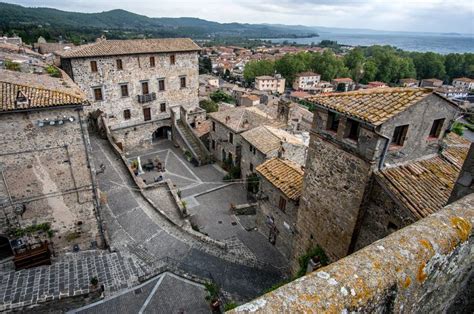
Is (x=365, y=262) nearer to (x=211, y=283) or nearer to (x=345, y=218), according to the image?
(x=345, y=218)

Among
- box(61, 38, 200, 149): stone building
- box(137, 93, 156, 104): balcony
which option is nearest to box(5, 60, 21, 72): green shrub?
box(61, 38, 200, 149): stone building

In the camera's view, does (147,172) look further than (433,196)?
Yes

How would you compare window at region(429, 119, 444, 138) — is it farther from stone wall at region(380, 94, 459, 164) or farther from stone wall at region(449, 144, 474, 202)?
stone wall at region(449, 144, 474, 202)

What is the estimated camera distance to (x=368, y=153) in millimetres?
9078

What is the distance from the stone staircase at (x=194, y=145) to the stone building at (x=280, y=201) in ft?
44.9

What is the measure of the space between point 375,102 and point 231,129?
66.3 ft

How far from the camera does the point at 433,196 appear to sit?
8.91 m

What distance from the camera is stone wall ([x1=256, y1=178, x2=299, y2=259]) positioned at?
56.5 ft

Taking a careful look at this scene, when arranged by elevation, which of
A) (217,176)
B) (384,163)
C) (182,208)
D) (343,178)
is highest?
(384,163)

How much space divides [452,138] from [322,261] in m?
7.83

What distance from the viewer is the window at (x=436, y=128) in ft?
33.8

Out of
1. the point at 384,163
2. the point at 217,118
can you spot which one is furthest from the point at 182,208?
the point at 384,163

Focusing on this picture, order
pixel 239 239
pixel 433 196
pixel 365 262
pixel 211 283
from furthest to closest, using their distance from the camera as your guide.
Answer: pixel 239 239, pixel 211 283, pixel 433 196, pixel 365 262

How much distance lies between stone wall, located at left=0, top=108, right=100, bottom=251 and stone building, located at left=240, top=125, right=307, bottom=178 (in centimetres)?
1342
